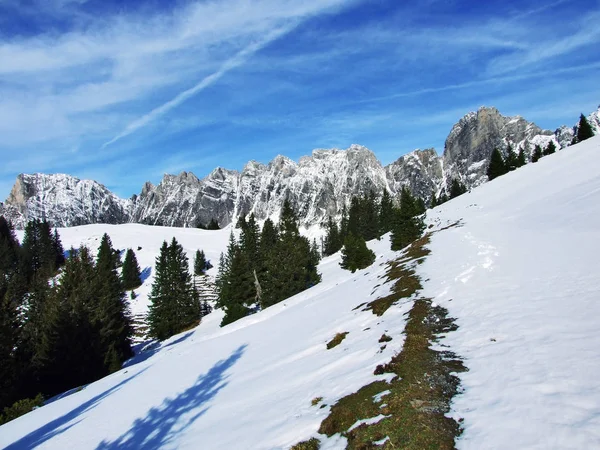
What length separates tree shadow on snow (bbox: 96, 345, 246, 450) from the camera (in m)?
12.6

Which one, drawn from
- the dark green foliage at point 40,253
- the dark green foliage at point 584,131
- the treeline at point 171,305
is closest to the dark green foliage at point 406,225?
the treeline at point 171,305

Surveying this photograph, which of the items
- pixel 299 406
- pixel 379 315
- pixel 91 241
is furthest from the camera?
pixel 91 241

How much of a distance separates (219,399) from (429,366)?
8.99 m

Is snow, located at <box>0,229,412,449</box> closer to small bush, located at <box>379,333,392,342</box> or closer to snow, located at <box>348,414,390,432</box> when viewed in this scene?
small bush, located at <box>379,333,392,342</box>

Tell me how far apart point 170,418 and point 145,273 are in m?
96.7

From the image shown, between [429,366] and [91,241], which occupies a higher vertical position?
[91,241]

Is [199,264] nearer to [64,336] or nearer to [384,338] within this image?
[64,336]

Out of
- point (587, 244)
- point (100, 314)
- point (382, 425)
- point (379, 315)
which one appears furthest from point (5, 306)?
point (587, 244)

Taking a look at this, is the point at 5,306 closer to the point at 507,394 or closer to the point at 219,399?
the point at 219,399

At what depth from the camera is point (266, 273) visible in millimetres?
50188

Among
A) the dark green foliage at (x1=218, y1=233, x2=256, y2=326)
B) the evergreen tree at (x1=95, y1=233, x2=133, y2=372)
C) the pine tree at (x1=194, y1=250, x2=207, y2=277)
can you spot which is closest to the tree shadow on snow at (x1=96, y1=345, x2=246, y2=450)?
the evergreen tree at (x1=95, y1=233, x2=133, y2=372)

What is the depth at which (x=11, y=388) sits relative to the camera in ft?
88.8

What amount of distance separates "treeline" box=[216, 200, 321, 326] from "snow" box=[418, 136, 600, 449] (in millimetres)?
22037

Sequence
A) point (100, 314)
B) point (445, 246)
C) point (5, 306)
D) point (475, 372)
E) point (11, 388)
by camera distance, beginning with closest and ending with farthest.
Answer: point (475, 372) → point (11, 388) → point (445, 246) → point (5, 306) → point (100, 314)
